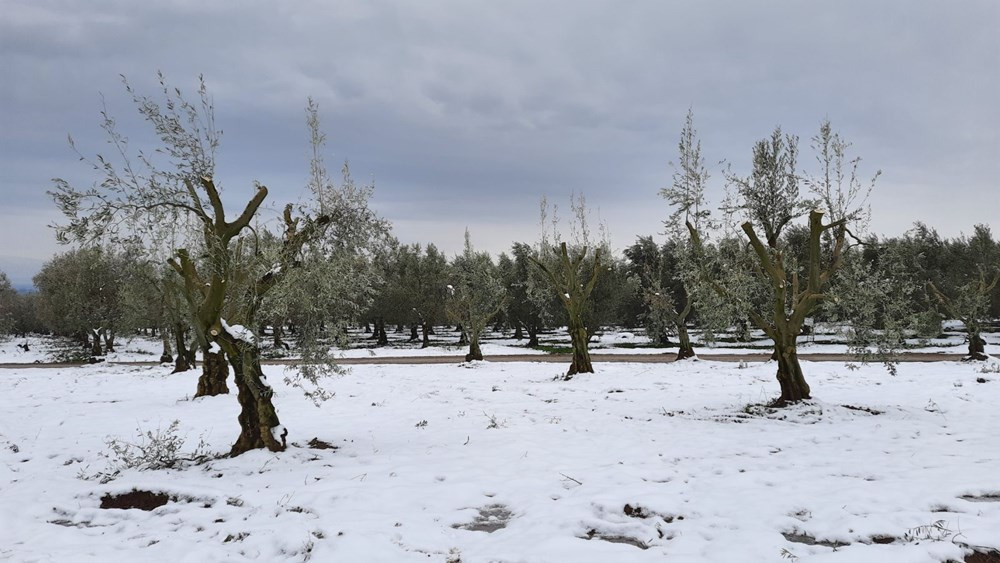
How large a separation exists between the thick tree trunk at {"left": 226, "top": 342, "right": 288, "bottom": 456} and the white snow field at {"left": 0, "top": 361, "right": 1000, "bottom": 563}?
29cm

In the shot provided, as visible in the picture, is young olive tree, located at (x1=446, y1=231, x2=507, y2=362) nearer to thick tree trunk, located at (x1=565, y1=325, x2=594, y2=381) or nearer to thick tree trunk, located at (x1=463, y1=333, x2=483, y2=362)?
thick tree trunk, located at (x1=463, y1=333, x2=483, y2=362)

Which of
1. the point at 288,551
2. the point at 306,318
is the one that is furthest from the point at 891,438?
the point at 306,318

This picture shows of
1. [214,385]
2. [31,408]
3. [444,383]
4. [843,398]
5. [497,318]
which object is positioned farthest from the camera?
[497,318]

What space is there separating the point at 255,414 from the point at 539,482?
528cm

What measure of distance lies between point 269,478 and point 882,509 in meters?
8.14

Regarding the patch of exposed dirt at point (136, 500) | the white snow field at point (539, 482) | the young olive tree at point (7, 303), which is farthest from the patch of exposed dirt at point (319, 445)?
the young olive tree at point (7, 303)

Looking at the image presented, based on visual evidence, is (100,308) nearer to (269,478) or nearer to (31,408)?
(31,408)

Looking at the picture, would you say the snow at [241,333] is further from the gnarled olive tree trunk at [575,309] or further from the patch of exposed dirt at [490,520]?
the gnarled olive tree trunk at [575,309]

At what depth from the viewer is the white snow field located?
5.56 metres

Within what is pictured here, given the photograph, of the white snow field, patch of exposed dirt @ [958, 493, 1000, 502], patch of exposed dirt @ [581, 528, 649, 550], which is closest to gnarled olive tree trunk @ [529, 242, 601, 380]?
the white snow field

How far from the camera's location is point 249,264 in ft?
31.6

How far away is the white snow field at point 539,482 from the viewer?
18.2 ft

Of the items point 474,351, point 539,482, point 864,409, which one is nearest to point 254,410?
point 539,482

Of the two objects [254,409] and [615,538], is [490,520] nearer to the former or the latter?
[615,538]
